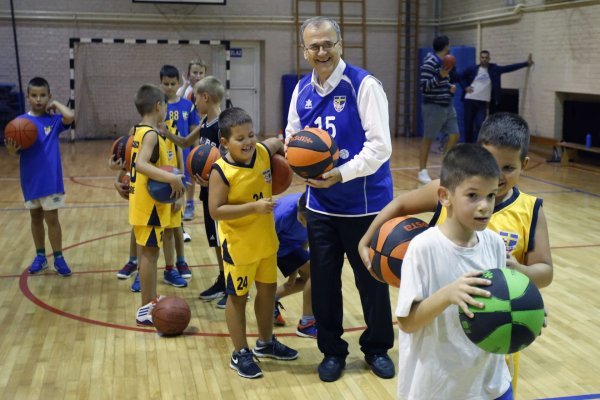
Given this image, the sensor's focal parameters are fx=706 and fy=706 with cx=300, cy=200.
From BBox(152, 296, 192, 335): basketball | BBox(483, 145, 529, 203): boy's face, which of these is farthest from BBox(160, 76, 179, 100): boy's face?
BBox(483, 145, 529, 203): boy's face

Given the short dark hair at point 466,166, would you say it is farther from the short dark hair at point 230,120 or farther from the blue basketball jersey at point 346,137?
the short dark hair at point 230,120

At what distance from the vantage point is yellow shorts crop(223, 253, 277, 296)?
3807 millimetres

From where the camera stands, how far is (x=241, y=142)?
374 cm

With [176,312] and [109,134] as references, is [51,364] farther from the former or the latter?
[109,134]

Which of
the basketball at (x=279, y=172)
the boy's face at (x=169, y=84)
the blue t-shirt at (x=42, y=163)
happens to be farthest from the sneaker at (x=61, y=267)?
the basketball at (x=279, y=172)

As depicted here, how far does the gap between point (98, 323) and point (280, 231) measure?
140 centimetres

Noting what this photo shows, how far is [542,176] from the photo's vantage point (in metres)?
10.6

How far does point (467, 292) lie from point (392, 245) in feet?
2.48

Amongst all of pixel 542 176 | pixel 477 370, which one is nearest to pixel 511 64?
pixel 542 176

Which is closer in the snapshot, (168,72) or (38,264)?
(38,264)

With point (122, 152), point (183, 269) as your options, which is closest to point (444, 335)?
point (122, 152)

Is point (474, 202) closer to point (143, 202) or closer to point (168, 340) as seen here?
point (168, 340)

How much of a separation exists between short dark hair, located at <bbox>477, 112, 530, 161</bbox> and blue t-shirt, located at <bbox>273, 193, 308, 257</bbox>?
6.50 ft

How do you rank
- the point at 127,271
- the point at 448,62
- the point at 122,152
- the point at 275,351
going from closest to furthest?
the point at 275,351 < the point at 122,152 < the point at 127,271 < the point at 448,62
